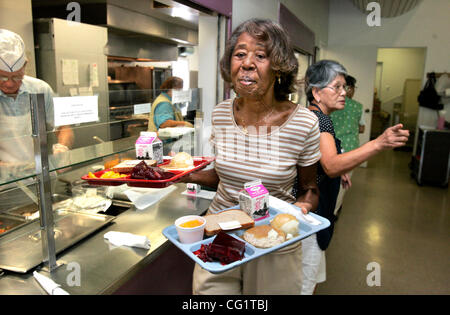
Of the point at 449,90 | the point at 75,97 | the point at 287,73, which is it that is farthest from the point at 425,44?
the point at 75,97

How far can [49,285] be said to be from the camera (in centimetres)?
112

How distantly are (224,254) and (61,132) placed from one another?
80cm

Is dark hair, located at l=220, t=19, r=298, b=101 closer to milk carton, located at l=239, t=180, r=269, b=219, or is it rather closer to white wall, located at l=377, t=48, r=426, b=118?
milk carton, located at l=239, t=180, r=269, b=219

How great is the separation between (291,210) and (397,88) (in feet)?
34.3

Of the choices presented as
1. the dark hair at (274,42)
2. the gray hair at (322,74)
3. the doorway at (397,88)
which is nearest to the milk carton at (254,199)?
the dark hair at (274,42)

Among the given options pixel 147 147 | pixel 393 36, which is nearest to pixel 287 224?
pixel 147 147

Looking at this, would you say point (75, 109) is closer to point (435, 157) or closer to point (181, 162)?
point (181, 162)

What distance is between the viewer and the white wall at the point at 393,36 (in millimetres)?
6711

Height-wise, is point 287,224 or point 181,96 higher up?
point 181,96

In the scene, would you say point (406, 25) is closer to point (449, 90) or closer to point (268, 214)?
point (449, 90)

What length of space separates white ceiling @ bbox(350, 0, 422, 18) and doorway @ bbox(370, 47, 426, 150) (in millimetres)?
3609

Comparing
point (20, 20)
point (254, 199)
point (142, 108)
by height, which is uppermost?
point (20, 20)

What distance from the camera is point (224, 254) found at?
1023mm

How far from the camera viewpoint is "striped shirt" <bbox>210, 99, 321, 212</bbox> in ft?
4.19
